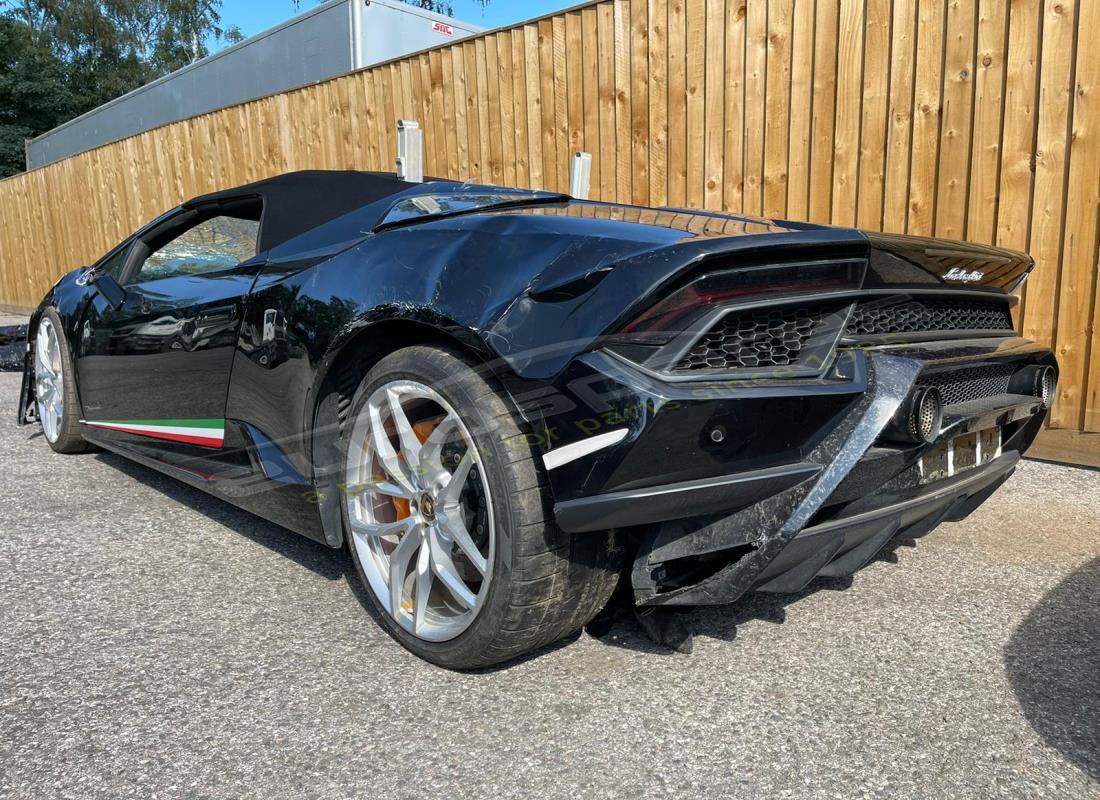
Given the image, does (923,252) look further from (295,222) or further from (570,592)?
(295,222)

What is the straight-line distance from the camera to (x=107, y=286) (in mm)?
3754

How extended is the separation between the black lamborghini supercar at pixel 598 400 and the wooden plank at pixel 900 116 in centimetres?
205

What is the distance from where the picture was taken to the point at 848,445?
179 centimetres

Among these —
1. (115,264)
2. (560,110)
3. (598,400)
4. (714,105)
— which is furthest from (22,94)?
(598,400)

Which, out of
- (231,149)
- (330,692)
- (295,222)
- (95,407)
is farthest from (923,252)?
(231,149)

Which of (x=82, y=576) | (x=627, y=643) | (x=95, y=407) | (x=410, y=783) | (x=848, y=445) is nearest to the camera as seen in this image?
(x=410, y=783)

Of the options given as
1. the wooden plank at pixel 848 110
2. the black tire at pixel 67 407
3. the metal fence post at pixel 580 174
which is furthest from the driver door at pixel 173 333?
the wooden plank at pixel 848 110

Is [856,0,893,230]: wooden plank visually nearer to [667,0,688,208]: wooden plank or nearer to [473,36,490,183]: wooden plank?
[667,0,688,208]: wooden plank

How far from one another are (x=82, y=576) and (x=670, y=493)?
208 cm

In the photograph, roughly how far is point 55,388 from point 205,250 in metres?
1.60

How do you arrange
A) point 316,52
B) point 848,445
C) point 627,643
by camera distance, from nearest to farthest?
point 848,445, point 627,643, point 316,52

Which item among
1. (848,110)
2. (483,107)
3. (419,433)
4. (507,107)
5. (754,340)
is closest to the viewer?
(754,340)

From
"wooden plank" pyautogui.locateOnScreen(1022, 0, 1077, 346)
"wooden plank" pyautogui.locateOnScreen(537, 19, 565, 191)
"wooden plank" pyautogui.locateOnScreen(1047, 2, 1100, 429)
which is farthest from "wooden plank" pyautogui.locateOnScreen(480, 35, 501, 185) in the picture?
"wooden plank" pyautogui.locateOnScreen(1047, 2, 1100, 429)

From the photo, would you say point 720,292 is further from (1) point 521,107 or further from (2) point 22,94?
(2) point 22,94
